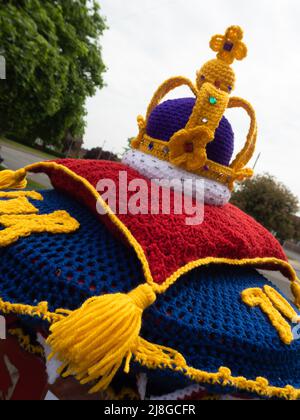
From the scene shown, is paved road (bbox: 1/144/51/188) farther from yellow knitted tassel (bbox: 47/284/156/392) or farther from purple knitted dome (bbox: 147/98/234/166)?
yellow knitted tassel (bbox: 47/284/156/392)

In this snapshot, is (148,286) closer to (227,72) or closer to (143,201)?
(143,201)

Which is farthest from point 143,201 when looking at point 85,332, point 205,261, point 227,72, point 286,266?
point 227,72

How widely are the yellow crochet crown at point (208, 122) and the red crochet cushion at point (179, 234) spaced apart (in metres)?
0.11

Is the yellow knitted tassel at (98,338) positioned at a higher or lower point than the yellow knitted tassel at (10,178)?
lower

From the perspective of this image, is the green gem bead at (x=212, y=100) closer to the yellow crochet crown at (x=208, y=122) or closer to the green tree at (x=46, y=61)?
the yellow crochet crown at (x=208, y=122)

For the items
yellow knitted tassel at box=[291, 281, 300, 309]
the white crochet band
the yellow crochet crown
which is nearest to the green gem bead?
the yellow crochet crown

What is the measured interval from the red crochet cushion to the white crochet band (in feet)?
0.09

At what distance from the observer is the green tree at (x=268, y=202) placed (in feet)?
56.3

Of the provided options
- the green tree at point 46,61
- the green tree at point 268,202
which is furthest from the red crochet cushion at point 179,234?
the green tree at point 268,202

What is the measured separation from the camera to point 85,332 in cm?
61

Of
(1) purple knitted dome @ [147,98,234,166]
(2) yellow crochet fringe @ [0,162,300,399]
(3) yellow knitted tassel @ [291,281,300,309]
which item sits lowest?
(2) yellow crochet fringe @ [0,162,300,399]

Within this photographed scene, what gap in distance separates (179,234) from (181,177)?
253 millimetres

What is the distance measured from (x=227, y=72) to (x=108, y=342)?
0.98 meters

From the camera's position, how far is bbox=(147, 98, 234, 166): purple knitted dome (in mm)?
1073
